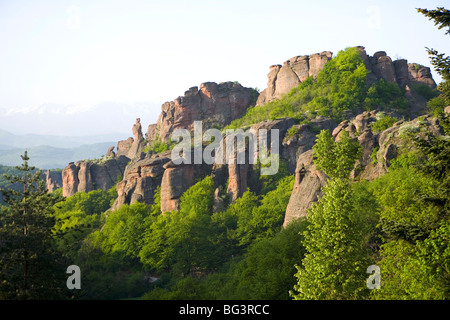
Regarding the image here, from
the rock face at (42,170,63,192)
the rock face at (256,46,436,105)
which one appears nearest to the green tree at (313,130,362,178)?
the rock face at (256,46,436,105)

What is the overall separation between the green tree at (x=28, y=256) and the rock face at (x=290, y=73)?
92.3 meters

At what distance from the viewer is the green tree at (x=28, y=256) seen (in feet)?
96.6

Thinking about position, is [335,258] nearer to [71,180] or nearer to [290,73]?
[290,73]

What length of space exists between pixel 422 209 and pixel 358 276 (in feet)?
22.8

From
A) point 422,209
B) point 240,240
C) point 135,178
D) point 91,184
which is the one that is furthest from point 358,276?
point 91,184

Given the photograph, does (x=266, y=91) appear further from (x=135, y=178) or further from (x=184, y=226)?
(x=184, y=226)

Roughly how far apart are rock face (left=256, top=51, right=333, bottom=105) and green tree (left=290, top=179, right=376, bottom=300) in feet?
282

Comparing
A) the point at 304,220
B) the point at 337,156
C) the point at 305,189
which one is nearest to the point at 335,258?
the point at 337,156

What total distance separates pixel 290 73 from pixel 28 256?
9842cm

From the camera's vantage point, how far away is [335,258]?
30.7m

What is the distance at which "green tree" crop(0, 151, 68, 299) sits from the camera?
29.5m

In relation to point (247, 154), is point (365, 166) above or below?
below

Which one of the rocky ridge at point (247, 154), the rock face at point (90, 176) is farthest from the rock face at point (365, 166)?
the rock face at point (90, 176)

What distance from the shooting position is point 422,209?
1250 inches
